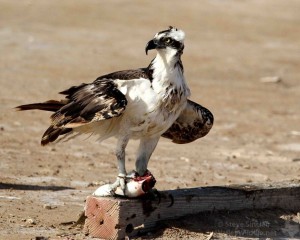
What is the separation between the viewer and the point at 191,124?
806 centimetres

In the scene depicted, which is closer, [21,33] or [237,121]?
[237,121]

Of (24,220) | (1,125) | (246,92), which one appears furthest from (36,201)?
(246,92)

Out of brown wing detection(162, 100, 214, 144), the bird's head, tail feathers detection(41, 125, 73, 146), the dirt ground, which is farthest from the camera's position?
the dirt ground

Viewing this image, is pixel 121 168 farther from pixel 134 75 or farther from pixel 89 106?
pixel 134 75

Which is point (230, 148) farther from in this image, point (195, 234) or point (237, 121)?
point (195, 234)

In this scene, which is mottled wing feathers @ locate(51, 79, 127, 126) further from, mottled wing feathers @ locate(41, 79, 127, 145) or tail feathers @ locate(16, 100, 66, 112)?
tail feathers @ locate(16, 100, 66, 112)

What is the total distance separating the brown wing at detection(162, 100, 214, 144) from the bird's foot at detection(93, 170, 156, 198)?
2.82 ft

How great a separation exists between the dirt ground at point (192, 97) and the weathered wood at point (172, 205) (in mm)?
98

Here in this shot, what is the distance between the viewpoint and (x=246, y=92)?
17.0 meters

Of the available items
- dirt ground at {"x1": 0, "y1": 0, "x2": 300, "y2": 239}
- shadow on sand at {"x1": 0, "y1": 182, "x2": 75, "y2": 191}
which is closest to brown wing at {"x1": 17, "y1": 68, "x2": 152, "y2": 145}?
dirt ground at {"x1": 0, "y1": 0, "x2": 300, "y2": 239}

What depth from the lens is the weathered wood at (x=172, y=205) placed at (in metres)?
7.14

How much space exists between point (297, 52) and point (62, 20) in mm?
5266

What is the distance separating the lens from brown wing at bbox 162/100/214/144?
26.1 ft

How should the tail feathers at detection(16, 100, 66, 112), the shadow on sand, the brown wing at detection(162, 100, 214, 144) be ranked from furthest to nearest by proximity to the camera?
the shadow on sand
the brown wing at detection(162, 100, 214, 144)
the tail feathers at detection(16, 100, 66, 112)
